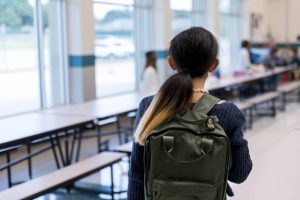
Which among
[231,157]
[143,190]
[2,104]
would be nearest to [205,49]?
[231,157]

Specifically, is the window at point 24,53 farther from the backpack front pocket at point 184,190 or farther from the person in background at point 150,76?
the backpack front pocket at point 184,190

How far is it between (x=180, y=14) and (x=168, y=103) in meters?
8.59

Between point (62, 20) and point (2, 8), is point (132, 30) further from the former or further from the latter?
point (2, 8)

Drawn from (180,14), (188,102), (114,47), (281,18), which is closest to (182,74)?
(188,102)

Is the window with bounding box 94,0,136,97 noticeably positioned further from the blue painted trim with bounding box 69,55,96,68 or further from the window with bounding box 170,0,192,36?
the window with bounding box 170,0,192,36

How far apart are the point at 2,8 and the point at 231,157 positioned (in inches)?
185

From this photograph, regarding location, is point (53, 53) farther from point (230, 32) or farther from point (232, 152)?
point (230, 32)

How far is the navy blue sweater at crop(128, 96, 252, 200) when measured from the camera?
131 cm

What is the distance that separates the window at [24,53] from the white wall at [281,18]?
8.46 m

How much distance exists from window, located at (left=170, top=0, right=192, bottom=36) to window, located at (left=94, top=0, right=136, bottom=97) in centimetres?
137

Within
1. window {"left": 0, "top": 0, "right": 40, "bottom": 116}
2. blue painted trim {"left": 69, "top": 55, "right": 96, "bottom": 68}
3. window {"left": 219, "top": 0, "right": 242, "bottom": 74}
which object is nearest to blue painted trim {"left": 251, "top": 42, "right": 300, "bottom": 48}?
window {"left": 219, "top": 0, "right": 242, "bottom": 74}

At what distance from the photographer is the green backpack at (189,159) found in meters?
1.20

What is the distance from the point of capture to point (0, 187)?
13.8 feet

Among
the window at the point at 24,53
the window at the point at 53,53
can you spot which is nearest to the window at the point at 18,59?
the window at the point at 24,53
